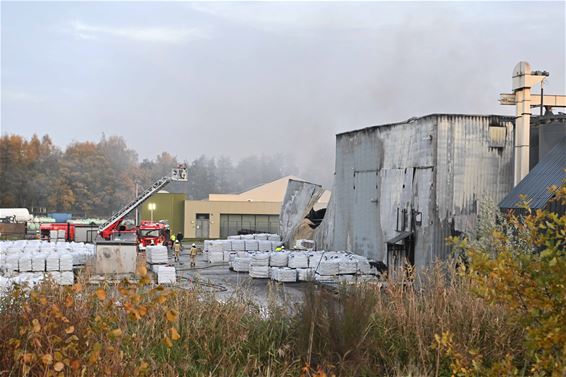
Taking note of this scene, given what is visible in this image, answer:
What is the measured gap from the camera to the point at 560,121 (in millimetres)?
21734

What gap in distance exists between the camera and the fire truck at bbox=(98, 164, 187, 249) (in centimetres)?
3700

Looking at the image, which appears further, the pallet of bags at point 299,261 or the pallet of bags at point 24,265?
the pallet of bags at point 299,261

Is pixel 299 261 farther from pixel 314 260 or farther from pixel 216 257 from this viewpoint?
pixel 216 257

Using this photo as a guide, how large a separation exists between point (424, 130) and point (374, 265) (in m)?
5.65

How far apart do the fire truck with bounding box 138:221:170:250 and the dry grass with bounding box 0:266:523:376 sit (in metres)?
28.3

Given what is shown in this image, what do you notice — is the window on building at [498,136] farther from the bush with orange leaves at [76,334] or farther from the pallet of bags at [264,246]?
the bush with orange leaves at [76,334]

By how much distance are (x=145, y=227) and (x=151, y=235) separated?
2.12ft

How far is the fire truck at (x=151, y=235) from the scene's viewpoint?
36750 millimetres

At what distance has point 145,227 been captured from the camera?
37.5 meters

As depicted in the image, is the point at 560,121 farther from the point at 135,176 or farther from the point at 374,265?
the point at 135,176

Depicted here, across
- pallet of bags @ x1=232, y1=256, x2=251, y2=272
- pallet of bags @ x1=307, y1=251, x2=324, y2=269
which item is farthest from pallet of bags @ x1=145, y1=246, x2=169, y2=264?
pallet of bags @ x1=307, y1=251, x2=324, y2=269

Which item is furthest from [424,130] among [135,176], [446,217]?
[135,176]

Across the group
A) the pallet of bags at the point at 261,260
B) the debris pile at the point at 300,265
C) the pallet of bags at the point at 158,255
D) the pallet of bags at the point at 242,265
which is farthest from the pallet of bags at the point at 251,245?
the pallet of bags at the point at 158,255

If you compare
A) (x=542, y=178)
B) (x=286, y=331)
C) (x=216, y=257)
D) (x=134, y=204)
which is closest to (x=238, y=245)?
→ (x=216, y=257)
